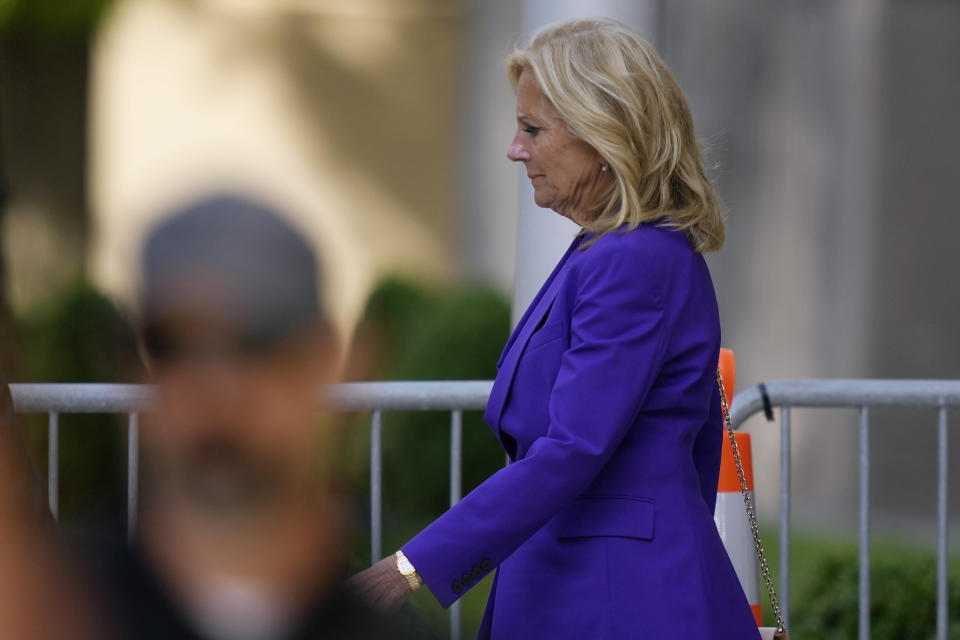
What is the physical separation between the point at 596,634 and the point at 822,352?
6.95 m

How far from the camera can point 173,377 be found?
3.31 ft

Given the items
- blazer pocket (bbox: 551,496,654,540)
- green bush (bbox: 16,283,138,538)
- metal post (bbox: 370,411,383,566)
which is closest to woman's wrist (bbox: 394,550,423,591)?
blazer pocket (bbox: 551,496,654,540)

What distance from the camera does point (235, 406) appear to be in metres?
1.00

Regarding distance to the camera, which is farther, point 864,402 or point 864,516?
point 864,516

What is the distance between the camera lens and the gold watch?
2.02m

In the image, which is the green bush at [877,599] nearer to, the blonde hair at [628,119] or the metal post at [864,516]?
the metal post at [864,516]

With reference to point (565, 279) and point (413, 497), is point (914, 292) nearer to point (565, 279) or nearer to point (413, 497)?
point (413, 497)

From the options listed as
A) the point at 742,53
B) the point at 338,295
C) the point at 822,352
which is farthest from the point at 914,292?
the point at 338,295

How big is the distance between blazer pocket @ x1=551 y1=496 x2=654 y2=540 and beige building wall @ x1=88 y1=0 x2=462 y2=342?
27.4 feet

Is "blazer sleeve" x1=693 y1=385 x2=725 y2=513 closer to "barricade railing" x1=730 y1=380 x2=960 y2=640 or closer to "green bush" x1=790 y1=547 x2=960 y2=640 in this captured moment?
"barricade railing" x1=730 y1=380 x2=960 y2=640

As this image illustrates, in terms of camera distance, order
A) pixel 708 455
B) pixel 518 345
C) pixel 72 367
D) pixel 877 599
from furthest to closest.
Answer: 1. pixel 72 367
2. pixel 877 599
3. pixel 708 455
4. pixel 518 345

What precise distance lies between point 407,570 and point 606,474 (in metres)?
0.38

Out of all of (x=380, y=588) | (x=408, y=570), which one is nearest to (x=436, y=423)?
(x=408, y=570)

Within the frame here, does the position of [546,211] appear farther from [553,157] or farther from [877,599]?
[877,599]
